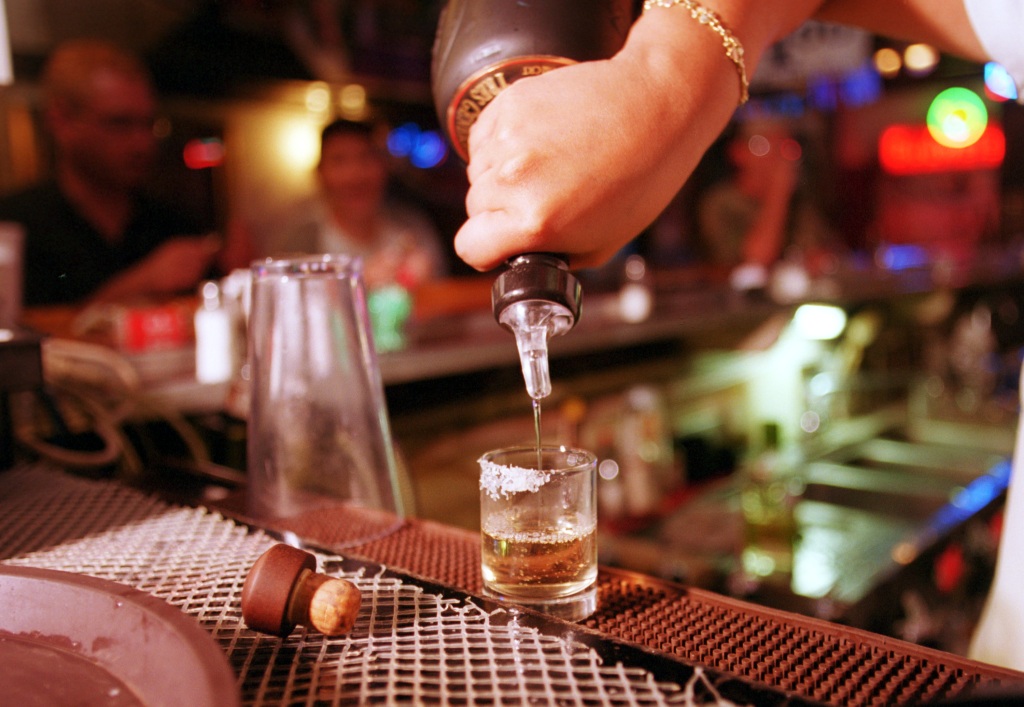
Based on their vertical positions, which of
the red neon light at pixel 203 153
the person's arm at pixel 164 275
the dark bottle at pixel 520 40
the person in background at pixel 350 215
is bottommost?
the dark bottle at pixel 520 40

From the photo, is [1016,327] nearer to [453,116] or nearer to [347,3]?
[347,3]

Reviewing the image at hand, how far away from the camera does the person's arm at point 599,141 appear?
570 millimetres

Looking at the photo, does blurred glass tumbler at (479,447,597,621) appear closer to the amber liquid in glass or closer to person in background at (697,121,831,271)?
the amber liquid in glass

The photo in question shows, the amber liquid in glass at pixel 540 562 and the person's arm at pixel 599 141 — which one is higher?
the person's arm at pixel 599 141

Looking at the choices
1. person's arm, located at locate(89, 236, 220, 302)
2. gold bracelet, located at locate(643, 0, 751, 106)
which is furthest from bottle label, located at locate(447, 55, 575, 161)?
person's arm, located at locate(89, 236, 220, 302)

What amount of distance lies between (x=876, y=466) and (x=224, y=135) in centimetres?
487

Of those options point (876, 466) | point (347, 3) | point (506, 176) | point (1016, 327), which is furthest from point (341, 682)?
point (1016, 327)

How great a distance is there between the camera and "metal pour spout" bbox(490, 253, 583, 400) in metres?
0.57

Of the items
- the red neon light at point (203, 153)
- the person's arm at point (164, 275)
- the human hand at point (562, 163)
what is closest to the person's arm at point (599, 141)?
the human hand at point (562, 163)

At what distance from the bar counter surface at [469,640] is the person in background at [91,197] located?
3109 millimetres

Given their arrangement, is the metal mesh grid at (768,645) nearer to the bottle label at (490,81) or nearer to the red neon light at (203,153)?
the bottle label at (490,81)

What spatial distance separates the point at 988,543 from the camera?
8.89 ft

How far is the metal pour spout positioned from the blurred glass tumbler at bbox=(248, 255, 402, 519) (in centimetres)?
30

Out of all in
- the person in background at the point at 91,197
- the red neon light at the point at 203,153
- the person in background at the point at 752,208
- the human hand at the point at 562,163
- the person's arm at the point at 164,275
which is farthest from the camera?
the person in background at the point at 752,208
